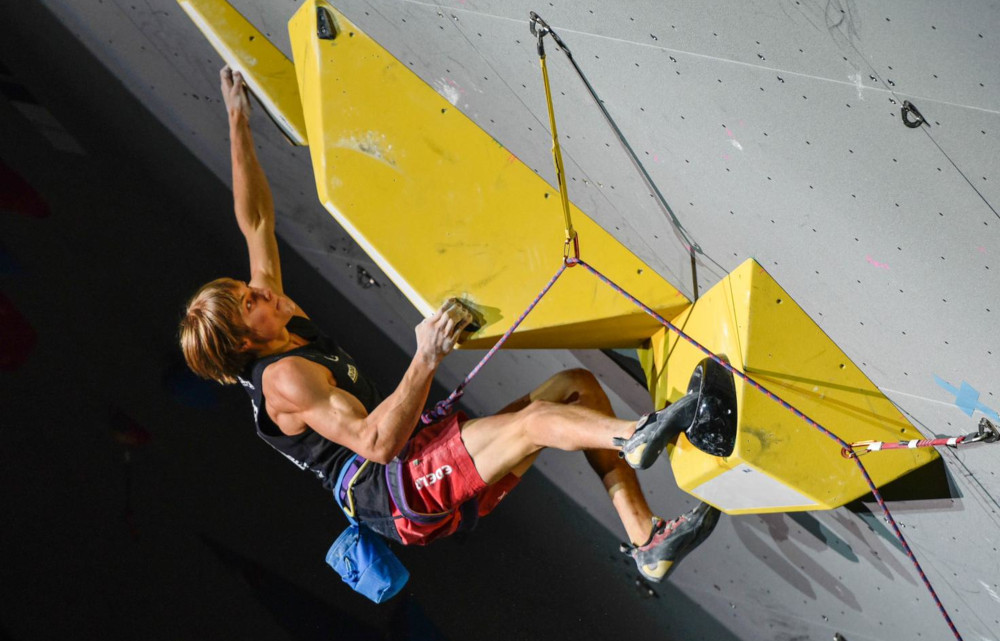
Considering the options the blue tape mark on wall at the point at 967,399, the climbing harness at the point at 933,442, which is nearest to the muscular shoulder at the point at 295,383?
the climbing harness at the point at 933,442

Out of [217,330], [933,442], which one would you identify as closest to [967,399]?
[933,442]

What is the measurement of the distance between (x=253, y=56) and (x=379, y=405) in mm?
844

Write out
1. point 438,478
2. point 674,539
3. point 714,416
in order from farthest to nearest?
point 438,478 < point 674,539 < point 714,416

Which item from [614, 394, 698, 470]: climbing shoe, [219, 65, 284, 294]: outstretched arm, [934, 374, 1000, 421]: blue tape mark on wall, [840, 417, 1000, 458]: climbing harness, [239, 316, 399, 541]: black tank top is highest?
[934, 374, 1000, 421]: blue tape mark on wall

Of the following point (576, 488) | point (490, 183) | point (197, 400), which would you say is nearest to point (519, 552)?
point (576, 488)

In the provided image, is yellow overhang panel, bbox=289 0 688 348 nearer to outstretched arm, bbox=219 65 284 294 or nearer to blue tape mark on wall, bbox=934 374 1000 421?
outstretched arm, bbox=219 65 284 294

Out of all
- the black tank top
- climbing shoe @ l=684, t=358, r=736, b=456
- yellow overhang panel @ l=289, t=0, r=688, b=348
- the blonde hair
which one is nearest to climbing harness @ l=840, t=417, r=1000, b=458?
climbing shoe @ l=684, t=358, r=736, b=456

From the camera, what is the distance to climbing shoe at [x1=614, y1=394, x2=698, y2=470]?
1255 mm

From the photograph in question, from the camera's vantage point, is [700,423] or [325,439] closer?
[700,423]

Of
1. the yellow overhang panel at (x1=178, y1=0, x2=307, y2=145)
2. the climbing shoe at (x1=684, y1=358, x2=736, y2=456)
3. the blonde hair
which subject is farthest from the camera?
the yellow overhang panel at (x1=178, y1=0, x2=307, y2=145)

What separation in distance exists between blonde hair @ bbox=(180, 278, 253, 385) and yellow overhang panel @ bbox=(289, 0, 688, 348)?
0.29 metres

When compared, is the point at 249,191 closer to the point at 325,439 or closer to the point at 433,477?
the point at 325,439

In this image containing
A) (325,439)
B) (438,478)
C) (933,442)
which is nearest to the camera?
(933,442)

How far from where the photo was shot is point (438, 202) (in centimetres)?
152
